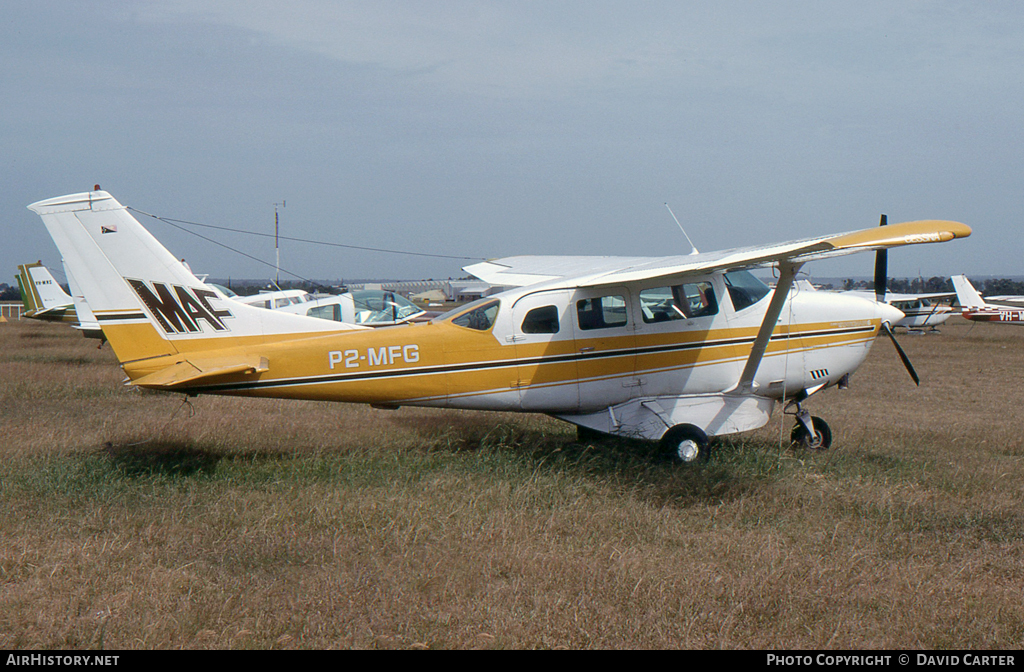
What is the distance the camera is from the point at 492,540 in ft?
18.0

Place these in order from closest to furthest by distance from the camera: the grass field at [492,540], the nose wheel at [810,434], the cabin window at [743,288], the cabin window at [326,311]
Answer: the grass field at [492,540] < the cabin window at [743,288] < the nose wheel at [810,434] < the cabin window at [326,311]

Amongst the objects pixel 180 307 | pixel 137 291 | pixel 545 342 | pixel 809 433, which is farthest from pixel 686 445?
pixel 137 291

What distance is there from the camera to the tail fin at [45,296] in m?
25.1

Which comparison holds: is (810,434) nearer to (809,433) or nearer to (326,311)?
(809,433)

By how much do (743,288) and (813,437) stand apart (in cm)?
207

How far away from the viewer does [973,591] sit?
4684 millimetres

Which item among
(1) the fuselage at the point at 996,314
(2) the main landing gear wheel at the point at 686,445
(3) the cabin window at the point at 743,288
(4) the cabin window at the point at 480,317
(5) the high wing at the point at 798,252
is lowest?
(1) the fuselage at the point at 996,314

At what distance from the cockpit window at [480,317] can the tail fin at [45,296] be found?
22.8 meters

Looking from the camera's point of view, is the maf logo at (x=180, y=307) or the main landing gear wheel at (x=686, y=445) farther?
the main landing gear wheel at (x=686, y=445)

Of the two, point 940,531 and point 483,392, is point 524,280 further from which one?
point 940,531

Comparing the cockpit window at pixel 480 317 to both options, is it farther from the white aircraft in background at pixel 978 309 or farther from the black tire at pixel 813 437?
the white aircraft in background at pixel 978 309

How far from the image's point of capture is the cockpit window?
7934mm

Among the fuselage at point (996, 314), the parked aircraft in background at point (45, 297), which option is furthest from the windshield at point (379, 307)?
the fuselage at point (996, 314)

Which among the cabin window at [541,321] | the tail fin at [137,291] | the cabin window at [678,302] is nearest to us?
the tail fin at [137,291]
